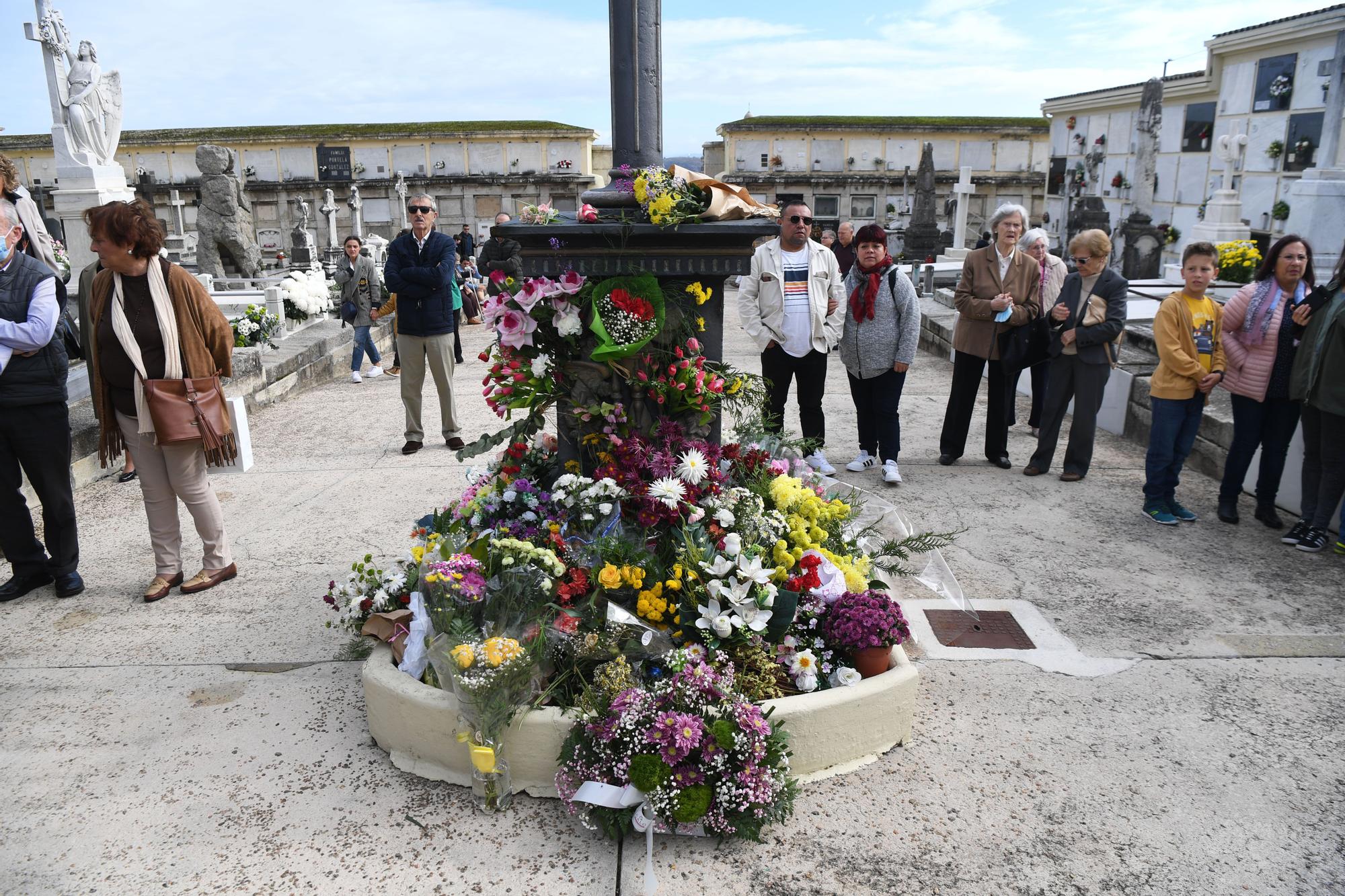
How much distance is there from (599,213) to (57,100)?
37.1 ft

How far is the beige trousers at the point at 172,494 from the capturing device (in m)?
4.39

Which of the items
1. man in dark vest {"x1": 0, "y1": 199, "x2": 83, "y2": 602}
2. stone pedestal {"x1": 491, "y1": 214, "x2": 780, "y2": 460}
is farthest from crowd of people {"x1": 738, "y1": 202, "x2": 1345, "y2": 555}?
man in dark vest {"x1": 0, "y1": 199, "x2": 83, "y2": 602}

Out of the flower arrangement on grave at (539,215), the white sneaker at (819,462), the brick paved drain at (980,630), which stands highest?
the flower arrangement on grave at (539,215)

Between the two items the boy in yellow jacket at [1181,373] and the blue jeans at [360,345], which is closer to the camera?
the boy in yellow jacket at [1181,373]

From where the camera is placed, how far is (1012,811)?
2.92m

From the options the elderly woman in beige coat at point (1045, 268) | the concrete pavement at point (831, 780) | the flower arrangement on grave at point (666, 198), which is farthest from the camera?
the elderly woman in beige coat at point (1045, 268)

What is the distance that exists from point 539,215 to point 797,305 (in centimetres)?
264

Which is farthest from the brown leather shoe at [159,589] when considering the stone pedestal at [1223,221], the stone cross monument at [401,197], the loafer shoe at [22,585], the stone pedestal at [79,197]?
the stone cross monument at [401,197]

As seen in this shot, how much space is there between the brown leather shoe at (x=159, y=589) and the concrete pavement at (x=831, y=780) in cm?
6

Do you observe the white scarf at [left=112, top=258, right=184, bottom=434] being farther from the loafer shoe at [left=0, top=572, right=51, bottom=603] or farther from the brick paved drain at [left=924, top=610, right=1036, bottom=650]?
the brick paved drain at [left=924, top=610, right=1036, bottom=650]

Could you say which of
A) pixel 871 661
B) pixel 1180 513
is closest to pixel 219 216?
pixel 1180 513

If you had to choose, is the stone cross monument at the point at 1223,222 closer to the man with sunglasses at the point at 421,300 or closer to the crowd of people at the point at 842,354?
→ the crowd of people at the point at 842,354

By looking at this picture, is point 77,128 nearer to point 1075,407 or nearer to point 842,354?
point 842,354

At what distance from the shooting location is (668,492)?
3672mm
